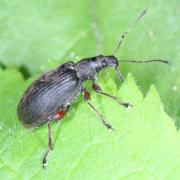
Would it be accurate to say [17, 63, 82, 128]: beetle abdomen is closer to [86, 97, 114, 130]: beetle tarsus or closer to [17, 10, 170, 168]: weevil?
[17, 10, 170, 168]: weevil

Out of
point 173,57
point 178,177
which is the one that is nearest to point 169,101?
point 173,57

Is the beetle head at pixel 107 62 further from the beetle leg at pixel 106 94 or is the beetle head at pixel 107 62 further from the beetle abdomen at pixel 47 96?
the beetle leg at pixel 106 94

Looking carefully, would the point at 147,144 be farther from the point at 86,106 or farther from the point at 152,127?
the point at 86,106

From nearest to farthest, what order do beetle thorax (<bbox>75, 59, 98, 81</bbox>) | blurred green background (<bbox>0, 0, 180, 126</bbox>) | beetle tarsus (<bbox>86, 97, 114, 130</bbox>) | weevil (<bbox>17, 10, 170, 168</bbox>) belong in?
1. beetle tarsus (<bbox>86, 97, 114, 130</bbox>)
2. weevil (<bbox>17, 10, 170, 168</bbox>)
3. beetle thorax (<bbox>75, 59, 98, 81</bbox>)
4. blurred green background (<bbox>0, 0, 180, 126</bbox>)

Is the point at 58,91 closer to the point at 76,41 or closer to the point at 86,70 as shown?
the point at 86,70

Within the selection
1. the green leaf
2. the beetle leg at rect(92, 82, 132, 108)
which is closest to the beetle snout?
the beetle leg at rect(92, 82, 132, 108)

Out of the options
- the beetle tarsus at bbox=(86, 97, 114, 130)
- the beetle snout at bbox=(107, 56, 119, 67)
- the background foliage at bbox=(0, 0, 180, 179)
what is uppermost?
the beetle tarsus at bbox=(86, 97, 114, 130)
